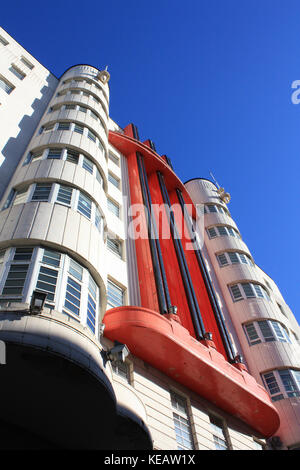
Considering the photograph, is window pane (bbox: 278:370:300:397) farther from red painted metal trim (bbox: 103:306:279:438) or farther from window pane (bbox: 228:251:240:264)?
window pane (bbox: 228:251:240:264)

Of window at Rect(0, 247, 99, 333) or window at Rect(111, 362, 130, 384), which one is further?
window at Rect(111, 362, 130, 384)

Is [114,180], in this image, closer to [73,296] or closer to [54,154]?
[54,154]

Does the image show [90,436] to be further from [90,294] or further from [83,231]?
[83,231]

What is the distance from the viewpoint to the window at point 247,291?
26922mm

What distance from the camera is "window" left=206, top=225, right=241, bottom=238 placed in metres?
32.4

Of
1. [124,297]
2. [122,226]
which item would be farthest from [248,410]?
[122,226]

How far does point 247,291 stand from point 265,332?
3903 millimetres

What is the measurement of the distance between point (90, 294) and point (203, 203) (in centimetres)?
2552

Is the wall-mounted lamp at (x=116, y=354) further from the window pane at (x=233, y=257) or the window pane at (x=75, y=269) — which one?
the window pane at (x=233, y=257)

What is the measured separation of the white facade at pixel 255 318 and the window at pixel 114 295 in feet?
33.3

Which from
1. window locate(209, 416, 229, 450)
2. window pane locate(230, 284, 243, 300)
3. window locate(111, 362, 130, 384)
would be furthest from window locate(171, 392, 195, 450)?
window pane locate(230, 284, 243, 300)

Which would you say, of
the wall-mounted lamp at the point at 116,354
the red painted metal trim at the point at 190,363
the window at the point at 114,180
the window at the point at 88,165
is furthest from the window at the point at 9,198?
the window at the point at 114,180

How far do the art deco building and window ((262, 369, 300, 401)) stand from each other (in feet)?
0.22

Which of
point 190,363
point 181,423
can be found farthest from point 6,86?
point 181,423
